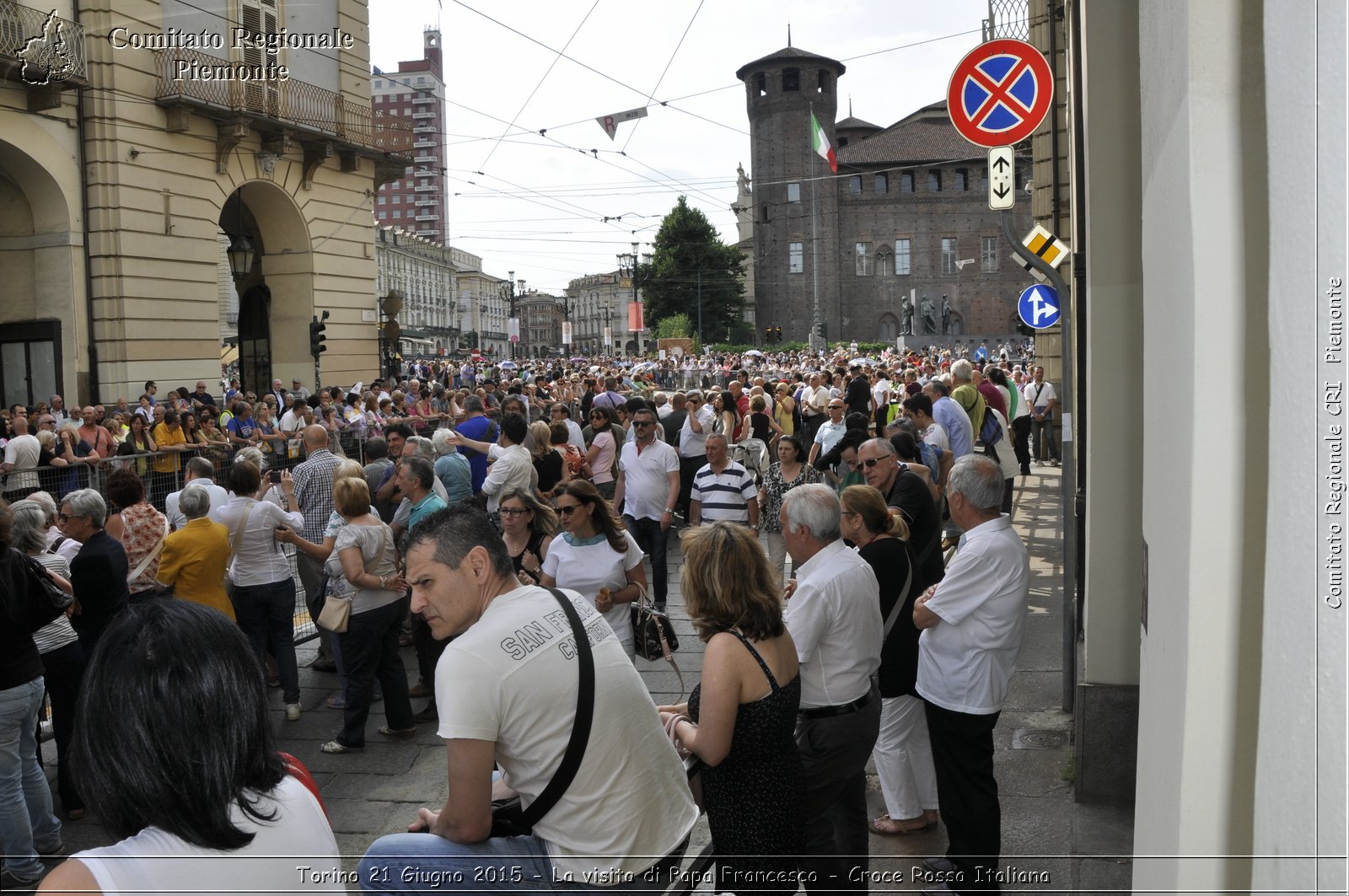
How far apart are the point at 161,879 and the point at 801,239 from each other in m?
82.1

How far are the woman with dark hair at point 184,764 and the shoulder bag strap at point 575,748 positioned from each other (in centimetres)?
77

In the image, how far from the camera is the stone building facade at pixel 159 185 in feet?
59.6

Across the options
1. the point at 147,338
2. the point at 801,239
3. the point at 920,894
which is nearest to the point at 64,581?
the point at 920,894

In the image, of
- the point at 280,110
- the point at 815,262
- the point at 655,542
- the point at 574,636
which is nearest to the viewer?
the point at 574,636

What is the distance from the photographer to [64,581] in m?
5.78

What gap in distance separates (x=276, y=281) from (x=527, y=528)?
20.0 meters

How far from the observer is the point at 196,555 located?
6.78m

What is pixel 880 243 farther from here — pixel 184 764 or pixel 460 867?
pixel 184 764

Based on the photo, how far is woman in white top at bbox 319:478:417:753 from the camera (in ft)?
22.6

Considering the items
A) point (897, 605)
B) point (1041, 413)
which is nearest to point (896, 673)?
point (897, 605)

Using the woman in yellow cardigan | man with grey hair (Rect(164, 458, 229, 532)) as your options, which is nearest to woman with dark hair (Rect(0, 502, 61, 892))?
the woman in yellow cardigan

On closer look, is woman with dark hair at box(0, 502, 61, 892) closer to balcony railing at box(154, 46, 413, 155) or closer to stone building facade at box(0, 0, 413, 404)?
stone building facade at box(0, 0, 413, 404)

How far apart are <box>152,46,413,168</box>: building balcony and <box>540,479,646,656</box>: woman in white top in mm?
15995

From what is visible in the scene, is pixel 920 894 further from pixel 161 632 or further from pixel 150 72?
pixel 150 72
